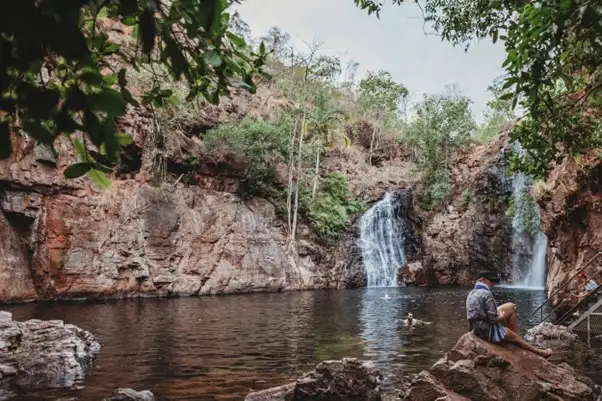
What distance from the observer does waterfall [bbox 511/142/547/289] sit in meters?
37.7

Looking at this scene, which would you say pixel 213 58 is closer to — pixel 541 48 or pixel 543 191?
pixel 541 48

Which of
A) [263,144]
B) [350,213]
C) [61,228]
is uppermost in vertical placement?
[263,144]

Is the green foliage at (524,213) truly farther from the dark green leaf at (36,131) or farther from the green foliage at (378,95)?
the dark green leaf at (36,131)

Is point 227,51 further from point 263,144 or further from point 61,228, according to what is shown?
point 263,144

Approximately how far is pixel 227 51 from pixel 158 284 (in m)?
27.2

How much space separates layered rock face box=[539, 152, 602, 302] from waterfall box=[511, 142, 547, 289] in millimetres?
16782

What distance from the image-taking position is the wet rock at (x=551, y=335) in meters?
14.9

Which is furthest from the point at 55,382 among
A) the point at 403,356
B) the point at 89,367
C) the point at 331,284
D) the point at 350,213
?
the point at 350,213

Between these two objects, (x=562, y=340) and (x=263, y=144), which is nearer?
(x=562, y=340)

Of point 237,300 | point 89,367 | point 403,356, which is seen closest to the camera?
point 89,367

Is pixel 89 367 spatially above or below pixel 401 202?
below

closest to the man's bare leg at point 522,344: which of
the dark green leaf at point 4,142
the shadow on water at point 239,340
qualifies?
the shadow on water at point 239,340

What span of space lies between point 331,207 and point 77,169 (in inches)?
1514

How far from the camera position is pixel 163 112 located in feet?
111
